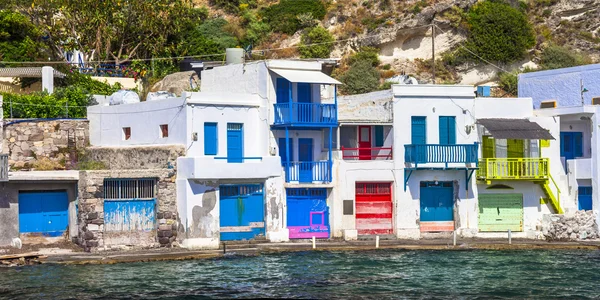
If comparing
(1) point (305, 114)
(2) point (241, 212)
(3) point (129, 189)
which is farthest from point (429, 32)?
(3) point (129, 189)

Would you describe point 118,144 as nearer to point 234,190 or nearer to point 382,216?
point 234,190

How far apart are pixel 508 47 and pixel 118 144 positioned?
35.4 m

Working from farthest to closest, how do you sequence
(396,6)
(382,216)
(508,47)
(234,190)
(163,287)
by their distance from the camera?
(396,6)
(508,47)
(382,216)
(234,190)
(163,287)

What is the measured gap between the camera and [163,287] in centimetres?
3219

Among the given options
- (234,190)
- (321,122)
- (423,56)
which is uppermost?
(423,56)

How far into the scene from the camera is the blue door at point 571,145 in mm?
48062

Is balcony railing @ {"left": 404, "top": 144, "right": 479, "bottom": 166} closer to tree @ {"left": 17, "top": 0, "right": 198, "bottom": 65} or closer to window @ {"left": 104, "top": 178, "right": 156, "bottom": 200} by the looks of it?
window @ {"left": 104, "top": 178, "right": 156, "bottom": 200}

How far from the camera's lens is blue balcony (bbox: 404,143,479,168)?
1774 inches

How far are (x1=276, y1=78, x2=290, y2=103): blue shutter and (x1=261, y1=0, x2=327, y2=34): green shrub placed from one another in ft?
→ 110

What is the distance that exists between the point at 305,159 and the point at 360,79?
79.4ft

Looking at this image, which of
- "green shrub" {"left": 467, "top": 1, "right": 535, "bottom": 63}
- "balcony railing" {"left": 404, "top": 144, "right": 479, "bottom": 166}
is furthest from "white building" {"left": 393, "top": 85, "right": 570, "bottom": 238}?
"green shrub" {"left": 467, "top": 1, "right": 535, "bottom": 63}

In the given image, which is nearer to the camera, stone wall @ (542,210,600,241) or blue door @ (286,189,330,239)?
blue door @ (286,189,330,239)

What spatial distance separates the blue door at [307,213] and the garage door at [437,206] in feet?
15.2

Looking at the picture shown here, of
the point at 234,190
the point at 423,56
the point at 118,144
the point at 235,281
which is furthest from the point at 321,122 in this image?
the point at 423,56
